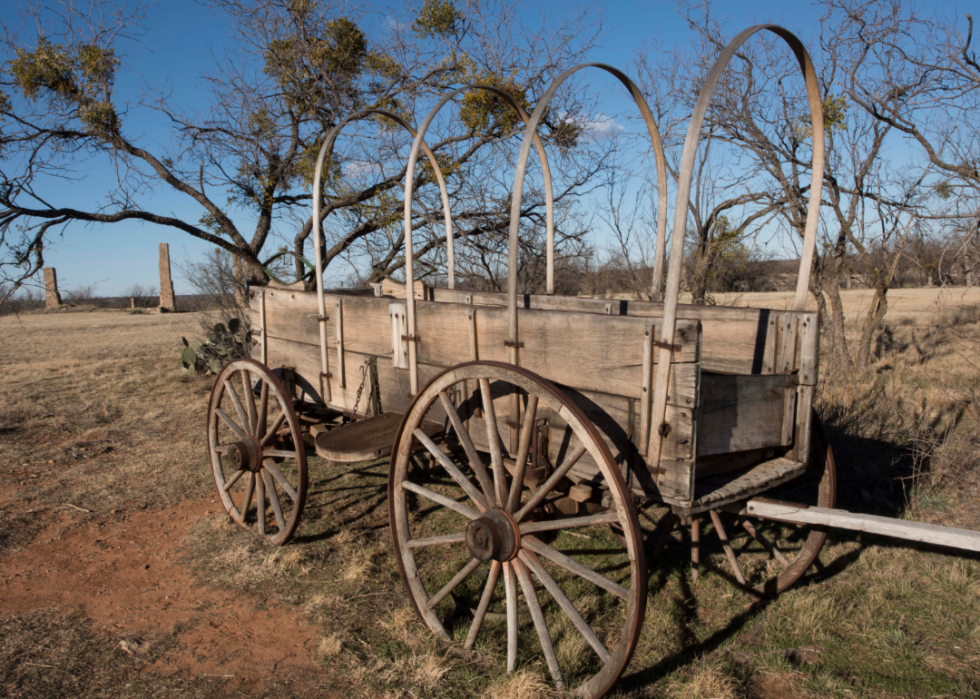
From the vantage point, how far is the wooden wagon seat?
285cm

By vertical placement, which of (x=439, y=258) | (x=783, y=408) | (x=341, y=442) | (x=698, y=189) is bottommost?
(x=341, y=442)

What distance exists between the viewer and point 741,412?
8.18ft

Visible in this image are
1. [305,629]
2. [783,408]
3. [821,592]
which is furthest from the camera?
[821,592]

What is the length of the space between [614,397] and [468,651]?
4.32ft

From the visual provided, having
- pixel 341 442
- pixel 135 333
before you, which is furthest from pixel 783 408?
pixel 135 333

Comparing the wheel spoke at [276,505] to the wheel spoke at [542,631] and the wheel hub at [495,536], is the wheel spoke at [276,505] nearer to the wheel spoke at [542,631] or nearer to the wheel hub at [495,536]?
the wheel hub at [495,536]

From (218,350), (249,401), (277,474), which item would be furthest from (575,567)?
(218,350)

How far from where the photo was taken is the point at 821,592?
319cm

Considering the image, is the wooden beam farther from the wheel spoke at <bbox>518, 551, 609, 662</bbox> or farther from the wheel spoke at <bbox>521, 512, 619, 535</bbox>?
the wheel spoke at <bbox>518, 551, 609, 662</bbox>

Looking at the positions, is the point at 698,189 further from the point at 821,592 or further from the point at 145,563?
the point at 145,563

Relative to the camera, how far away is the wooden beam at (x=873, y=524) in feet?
6.26

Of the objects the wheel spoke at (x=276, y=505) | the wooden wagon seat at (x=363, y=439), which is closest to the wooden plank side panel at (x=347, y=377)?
the wooden wagon seat at (x=363, y=439)

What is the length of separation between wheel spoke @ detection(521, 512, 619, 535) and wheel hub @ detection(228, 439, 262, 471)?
203cm

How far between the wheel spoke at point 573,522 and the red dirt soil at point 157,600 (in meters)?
1.14
